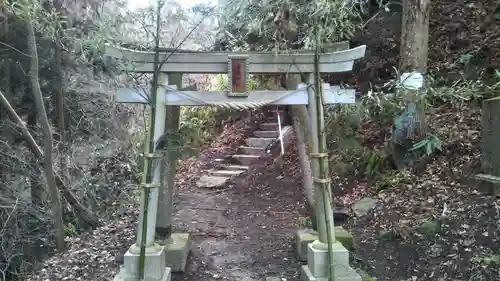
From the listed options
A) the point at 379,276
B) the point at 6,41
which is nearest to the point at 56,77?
the point at 6,41

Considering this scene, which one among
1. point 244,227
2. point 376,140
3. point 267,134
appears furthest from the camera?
point 267,134

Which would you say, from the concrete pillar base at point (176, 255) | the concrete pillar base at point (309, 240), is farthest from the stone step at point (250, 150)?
the concrete pillar base at point (176, 255)

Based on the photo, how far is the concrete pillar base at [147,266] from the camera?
12.3ft

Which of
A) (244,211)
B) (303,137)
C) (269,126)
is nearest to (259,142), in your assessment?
(269,126)

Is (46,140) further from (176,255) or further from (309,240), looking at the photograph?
(309,240)

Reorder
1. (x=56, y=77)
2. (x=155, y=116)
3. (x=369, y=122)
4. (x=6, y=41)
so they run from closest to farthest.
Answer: (x=155, y=116), (x=6, y=41), (x=56, y=77), (x=369, y=122)

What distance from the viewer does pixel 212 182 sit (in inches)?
356

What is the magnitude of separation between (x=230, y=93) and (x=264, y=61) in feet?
1.52

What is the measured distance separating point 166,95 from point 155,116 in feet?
0.88

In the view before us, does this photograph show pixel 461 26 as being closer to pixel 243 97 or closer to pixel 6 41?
pixel 243 97

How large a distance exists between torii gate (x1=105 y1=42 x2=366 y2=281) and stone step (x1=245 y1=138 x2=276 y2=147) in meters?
6.07

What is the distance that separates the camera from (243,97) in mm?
4051

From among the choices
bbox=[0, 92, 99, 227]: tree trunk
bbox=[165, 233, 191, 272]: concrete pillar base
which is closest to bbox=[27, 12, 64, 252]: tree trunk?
bbox=[0, 92, 99, 227]: tree trunk

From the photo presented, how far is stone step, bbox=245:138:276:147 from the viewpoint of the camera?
10.3 meters
